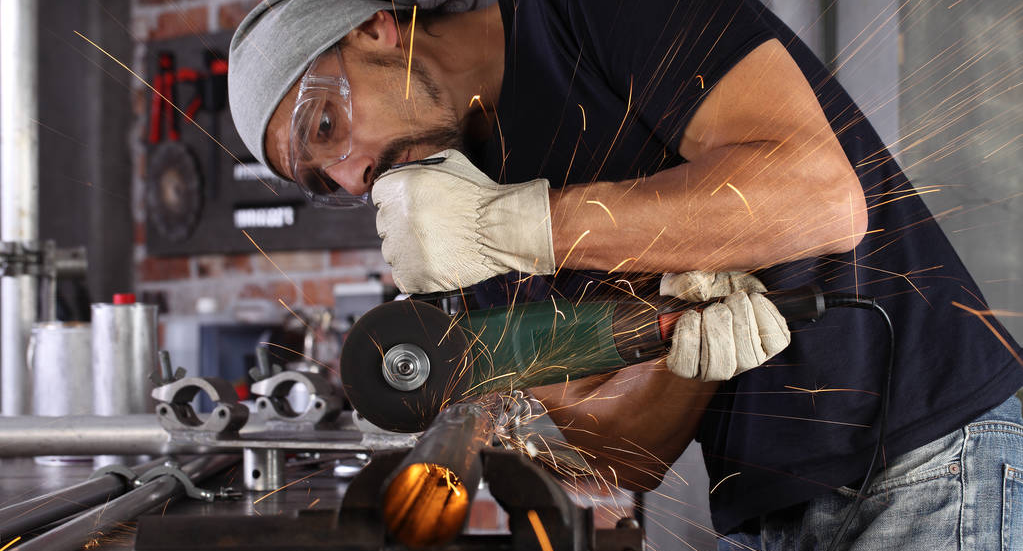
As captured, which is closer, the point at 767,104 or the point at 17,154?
the point at 767,104

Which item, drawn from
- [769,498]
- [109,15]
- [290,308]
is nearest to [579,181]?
[769,498]

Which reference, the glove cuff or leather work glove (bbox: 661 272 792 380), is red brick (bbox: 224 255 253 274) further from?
leather work glove (bbox: 661 272 792 380)

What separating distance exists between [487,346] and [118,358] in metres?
0.92

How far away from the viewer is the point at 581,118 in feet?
3.71

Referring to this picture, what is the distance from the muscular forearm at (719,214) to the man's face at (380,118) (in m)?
0.41

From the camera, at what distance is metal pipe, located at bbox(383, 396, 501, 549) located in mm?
497

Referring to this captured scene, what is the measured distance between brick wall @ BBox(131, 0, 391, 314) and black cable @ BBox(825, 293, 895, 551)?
87.7 inches

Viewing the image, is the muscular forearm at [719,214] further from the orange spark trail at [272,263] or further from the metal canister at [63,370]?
the orange spark trail at [272,263]

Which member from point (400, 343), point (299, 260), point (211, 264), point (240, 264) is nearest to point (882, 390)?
point (400, 343)

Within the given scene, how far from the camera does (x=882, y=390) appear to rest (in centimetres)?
98

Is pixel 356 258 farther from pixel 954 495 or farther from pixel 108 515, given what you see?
pixel 954 495

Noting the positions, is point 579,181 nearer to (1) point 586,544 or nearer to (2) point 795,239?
(2) point 795,239

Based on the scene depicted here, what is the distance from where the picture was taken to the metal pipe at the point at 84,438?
1.27m

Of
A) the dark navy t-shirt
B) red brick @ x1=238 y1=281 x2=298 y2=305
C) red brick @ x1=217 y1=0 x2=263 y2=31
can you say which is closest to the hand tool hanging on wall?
red brick @ x1=217 y1=0 x2=263 y2=31
